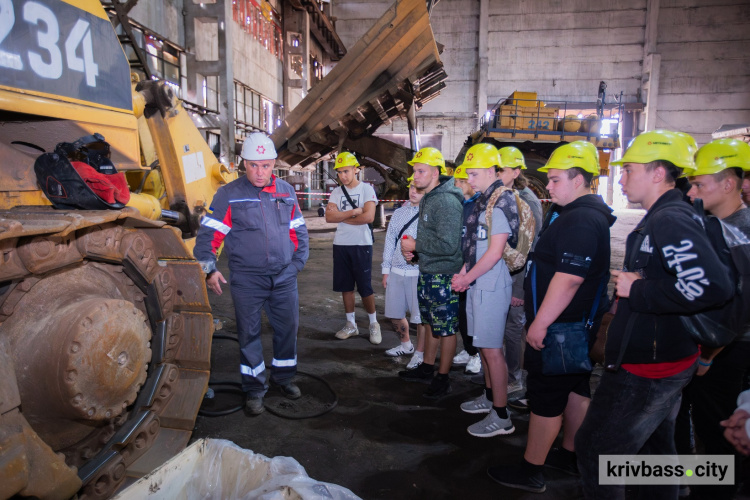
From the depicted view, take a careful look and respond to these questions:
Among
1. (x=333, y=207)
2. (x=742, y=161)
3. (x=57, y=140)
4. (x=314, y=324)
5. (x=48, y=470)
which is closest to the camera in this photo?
(x=48, y=470)

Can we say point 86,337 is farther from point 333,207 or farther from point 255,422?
point 333,207

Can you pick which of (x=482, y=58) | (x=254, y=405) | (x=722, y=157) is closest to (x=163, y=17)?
(x=254, y=405)

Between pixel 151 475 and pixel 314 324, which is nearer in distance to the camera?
pixel 151 475

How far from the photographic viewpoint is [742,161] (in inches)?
97.9

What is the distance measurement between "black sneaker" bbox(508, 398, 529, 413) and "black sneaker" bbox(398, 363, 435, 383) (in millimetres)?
736

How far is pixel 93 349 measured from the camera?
1.83 metres

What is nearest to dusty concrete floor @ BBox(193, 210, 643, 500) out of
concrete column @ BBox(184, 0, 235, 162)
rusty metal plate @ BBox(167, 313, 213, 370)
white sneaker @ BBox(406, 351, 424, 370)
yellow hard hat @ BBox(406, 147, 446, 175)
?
white sneaker @ BBox(406, 351, 424, 370)

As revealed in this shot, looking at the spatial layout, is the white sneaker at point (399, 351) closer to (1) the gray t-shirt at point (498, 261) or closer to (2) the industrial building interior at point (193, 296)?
(2) the industrial building interior at point (193, 296)

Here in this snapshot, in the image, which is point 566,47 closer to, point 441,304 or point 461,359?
point 461,359

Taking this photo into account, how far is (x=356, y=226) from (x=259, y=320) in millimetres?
1872

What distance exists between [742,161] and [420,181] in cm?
217

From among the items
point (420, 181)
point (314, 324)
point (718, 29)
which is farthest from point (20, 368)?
point (718, 29)

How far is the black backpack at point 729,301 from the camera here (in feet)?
6.08

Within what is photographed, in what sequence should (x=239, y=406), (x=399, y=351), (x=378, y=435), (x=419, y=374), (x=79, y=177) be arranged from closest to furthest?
(x=79, y=177), (x=378, y=435), (x=239, y=406), (x=419, y=374), (x=399, y=351)
